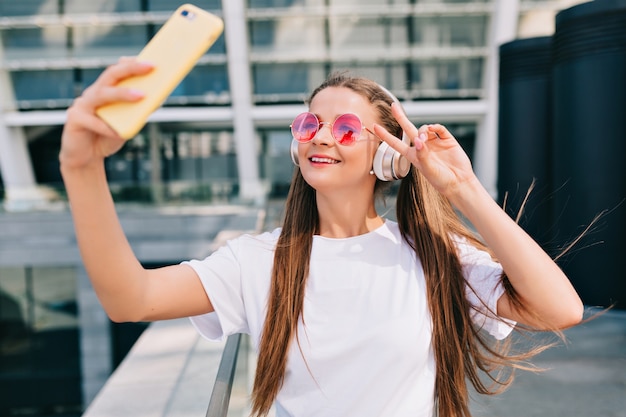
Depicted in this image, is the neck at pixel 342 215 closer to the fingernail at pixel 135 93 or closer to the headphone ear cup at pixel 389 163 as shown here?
the headphone ear cup at pixel 389 163

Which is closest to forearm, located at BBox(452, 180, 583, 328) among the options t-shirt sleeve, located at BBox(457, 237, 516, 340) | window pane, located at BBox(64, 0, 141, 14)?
t-shirt sleeve, located at BBox(457, 237, 516, 340)

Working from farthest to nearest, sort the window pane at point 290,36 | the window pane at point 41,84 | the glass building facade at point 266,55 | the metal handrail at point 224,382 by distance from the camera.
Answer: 1. the window pane at point 41,84
2. the window pane at point 290,36
3. the glass building facade at point 266,55
4. the metal handrail at point 224,382

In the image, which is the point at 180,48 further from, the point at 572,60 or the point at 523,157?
the point at 523,157

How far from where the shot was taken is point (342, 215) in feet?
6.33

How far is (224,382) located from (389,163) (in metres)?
1.15

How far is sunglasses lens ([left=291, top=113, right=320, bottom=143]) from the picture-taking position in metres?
1.77

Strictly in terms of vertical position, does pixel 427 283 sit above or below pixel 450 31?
below

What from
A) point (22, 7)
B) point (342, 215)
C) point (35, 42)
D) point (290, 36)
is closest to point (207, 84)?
point (290, 36)

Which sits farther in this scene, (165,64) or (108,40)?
(108,40)

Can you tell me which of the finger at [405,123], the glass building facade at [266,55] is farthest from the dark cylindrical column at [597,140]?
the glass building facade at [266,55]

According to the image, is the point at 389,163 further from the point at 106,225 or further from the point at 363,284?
the point at 106,225

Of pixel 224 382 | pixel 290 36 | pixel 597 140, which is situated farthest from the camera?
pixel 290 36

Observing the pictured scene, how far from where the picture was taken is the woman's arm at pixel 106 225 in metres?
1.14

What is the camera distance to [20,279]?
15.0m
